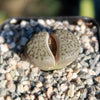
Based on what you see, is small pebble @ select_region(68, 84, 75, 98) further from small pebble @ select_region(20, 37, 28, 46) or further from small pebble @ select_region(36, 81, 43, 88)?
small pebble @ select_region(20, 37, 28, 46)

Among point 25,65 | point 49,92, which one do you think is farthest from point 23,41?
point 49,92

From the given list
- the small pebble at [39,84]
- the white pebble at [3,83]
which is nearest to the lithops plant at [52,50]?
the small pebble at [39,84]

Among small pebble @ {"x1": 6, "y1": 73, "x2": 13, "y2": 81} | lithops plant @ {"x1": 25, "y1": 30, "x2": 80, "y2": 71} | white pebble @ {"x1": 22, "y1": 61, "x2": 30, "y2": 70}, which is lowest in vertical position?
small pebble @ {"x1": 6, "y1": 73, "x2": 13, "y2": 81}

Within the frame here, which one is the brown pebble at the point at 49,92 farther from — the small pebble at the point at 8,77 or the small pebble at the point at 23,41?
the small pebble at the point at 23,41

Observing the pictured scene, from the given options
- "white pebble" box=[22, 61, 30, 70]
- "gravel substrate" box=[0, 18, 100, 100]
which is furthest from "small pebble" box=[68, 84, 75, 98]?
"white pebble" box=[22, 61, 30, 70]

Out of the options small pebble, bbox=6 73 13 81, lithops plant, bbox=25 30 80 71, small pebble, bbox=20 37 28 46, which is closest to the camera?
lithops plant, bbox=25 30 80 71

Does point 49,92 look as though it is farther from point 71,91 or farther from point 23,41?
point 23,41
